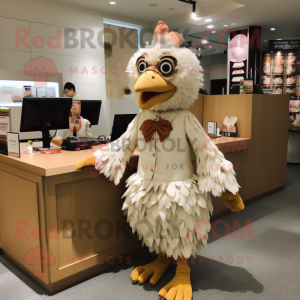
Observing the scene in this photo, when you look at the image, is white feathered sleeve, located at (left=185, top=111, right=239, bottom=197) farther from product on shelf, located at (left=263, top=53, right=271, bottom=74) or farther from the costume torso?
product on shelf, located at (left=263, top=53, right=271, bottom=74)

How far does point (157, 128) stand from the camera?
1.88 meters

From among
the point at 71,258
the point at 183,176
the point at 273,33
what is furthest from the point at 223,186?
the point at 273,33

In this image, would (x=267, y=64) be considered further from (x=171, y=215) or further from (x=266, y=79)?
(x=171, y=215)

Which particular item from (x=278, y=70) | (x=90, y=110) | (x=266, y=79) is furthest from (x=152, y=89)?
(x=278, y=70)

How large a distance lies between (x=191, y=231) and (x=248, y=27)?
6392mm

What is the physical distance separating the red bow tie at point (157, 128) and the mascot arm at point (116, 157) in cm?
16

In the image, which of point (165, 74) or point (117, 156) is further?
point (117, 156)

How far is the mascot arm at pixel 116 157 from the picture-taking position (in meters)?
1.99

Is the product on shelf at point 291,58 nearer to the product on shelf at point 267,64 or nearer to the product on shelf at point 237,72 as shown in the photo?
the product on shelf at point 267,64

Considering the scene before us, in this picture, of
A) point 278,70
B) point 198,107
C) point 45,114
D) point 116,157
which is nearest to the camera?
point 116,157

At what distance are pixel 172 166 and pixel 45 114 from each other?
1.28m

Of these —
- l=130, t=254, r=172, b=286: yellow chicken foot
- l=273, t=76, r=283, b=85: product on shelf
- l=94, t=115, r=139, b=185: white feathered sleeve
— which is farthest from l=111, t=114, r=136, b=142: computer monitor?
l=273, t=76, r=283, b=85: product on shelf

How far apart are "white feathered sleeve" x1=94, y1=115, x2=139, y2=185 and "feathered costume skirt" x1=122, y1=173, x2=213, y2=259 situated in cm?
17

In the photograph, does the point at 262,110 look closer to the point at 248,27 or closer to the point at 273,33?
the point at 248,27
